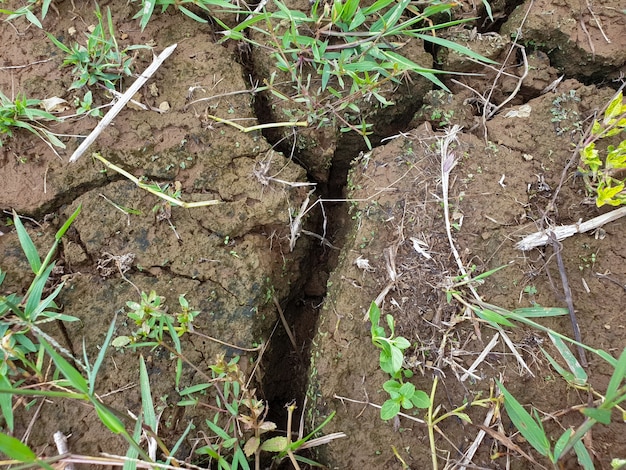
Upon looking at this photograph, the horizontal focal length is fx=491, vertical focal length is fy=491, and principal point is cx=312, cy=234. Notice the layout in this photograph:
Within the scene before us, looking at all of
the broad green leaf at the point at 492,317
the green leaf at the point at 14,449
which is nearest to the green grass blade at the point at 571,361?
the broad green leaf at the point at 492,317

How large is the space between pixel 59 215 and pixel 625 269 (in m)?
2.19

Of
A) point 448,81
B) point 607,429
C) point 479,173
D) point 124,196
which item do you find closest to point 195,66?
point 124,196

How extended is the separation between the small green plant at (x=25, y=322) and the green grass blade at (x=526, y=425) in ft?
5.08

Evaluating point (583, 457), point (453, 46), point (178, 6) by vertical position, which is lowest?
point (583, 457)

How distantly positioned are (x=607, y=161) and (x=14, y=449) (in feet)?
6.84

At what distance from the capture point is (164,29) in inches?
81.1

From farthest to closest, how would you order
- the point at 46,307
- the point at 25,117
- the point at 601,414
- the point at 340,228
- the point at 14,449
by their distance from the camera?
the point at 340,228, the point at 25,117, the point at 46,307, the point at 601,414, the point at 14,449

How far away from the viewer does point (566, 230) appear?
1850mm

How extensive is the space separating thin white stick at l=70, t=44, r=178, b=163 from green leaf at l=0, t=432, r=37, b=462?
1080mm

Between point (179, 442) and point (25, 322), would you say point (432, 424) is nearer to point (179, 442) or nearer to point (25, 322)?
point (179, 442)

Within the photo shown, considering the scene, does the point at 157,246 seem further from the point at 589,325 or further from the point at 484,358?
the point at 589,325

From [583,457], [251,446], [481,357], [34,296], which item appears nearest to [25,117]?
[34,296]

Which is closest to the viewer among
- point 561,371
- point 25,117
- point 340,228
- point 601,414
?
point 601,414

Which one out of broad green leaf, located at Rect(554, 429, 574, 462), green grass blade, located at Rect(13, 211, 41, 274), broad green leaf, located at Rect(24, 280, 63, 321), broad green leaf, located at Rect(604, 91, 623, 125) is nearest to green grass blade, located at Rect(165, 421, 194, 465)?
broad green leaf, located at Rect(24, 280, 63, 321)
